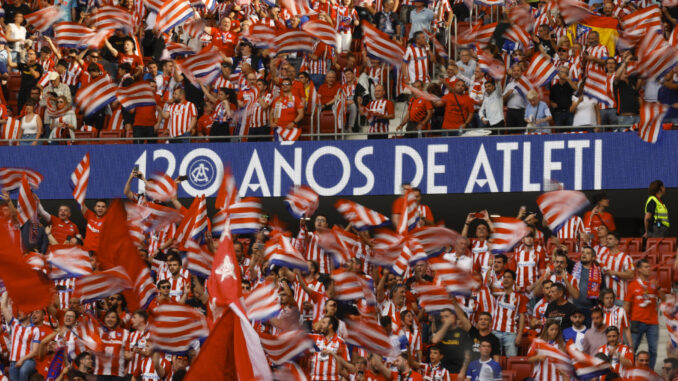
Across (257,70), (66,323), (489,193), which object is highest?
(257,70)

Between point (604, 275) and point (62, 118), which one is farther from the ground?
point (62, 118)

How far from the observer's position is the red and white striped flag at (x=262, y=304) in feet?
55.1

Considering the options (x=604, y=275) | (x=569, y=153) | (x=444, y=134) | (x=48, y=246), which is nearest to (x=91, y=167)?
(x=48, y=246)

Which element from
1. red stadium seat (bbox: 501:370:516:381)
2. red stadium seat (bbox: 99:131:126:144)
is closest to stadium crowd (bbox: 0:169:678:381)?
red stadium seat (bbox: 501:370:516:381)

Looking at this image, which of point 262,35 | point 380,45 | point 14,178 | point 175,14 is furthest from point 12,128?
point 380,45

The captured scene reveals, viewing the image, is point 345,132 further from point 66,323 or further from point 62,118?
point 66,323

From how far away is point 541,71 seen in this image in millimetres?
21109

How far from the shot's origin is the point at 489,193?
2222 centimetres

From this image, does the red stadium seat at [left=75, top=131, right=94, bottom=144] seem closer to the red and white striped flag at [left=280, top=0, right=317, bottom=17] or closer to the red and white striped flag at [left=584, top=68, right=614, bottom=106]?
the red and white striped flag at [left=280, top=0, right=317, bottom=17]

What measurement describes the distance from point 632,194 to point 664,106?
158 centimetres

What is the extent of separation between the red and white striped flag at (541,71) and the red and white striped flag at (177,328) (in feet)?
21.0

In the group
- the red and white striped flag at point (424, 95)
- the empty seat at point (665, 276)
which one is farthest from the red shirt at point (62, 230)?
the empty seat at point (665, 276)

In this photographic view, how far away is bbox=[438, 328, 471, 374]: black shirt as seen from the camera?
17.2m

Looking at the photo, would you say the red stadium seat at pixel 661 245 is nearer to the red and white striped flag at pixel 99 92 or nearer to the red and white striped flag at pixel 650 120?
the red and white striped flag at pixel 650 120
